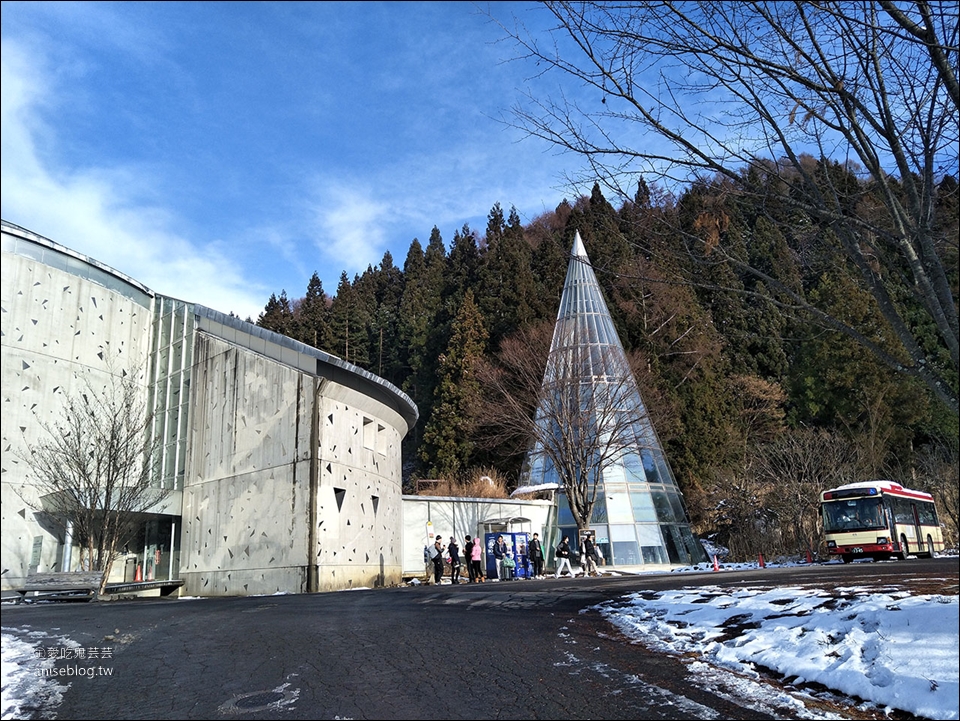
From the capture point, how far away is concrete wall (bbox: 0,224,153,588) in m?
6.77

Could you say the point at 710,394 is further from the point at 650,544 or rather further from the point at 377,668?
the point at 377,668

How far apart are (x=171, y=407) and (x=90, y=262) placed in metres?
16.1

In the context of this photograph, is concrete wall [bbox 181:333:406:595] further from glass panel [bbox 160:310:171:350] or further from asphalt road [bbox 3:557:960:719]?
asphalt road [bbox 3:557:960:719]

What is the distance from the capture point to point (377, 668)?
659 centimetres

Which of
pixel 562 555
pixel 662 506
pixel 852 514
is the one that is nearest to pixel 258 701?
pixel 562 555

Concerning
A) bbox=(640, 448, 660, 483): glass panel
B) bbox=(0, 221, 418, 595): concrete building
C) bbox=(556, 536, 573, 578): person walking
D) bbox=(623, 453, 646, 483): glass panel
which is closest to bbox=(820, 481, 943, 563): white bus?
bbox=(640, 448, 660, 483): glass panel

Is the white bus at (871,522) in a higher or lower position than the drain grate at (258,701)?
higher

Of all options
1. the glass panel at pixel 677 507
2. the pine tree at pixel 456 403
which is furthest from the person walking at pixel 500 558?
the pine tree at pixel 456 403

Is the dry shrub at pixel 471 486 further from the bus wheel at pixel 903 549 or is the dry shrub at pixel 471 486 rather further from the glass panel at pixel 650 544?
the bus wheel at pixel 903 549

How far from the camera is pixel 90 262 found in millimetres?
9469

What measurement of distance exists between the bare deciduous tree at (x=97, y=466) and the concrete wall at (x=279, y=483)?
2624 millimetres

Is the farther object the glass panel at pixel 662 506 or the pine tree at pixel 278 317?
the pine tree at pixel 278 317

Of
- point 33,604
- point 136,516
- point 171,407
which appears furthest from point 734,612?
point 171,407

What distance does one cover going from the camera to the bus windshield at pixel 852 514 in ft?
86.3
